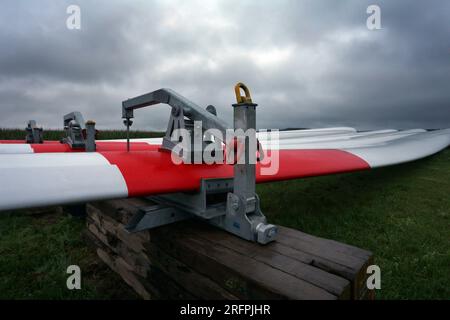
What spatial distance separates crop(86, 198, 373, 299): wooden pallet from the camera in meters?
1.30

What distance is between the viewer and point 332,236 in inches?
123

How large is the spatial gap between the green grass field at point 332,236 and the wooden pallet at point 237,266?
24.9 inches

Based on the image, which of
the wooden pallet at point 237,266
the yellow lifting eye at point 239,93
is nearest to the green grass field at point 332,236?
the wooden pallet at point 237,266

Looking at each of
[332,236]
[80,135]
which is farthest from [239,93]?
[80,135]

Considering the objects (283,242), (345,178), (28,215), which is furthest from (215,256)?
(345,178)

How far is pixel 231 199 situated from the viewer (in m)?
1.78

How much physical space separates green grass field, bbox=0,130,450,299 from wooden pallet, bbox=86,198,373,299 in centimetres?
63

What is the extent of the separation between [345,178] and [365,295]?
5298mm

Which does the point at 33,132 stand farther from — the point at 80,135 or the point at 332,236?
the point at 332,236

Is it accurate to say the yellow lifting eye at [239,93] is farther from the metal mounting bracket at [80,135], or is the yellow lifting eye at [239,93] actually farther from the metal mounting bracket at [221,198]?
the metal mounting bracket at [80,135]

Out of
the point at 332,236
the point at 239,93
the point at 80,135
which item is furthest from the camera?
the point at 80,135

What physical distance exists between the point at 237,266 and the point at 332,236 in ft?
6.94

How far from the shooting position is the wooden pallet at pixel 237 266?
130cm
